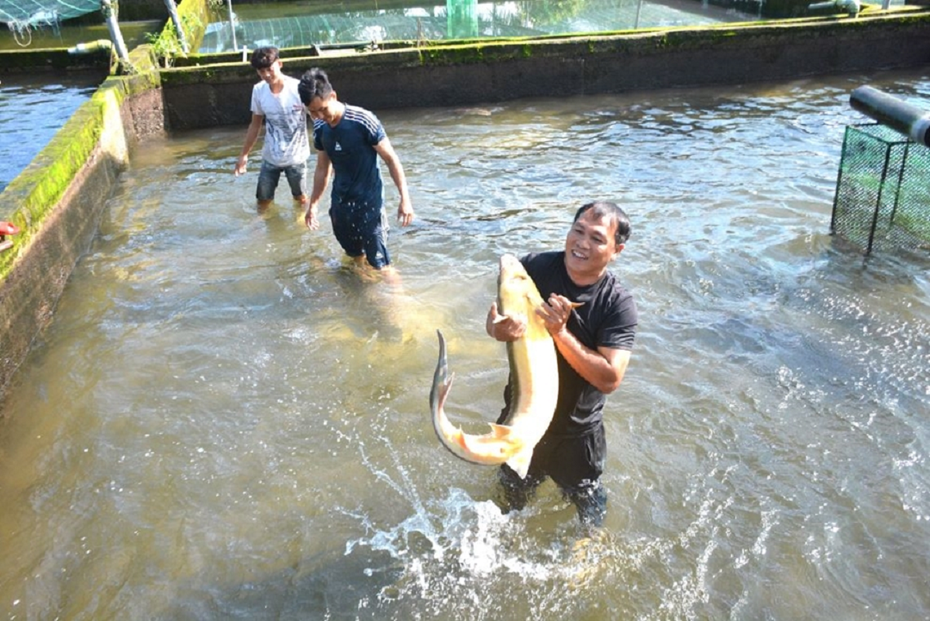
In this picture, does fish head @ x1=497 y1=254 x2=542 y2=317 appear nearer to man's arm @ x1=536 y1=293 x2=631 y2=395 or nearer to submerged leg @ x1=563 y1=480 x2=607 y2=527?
man's arm @ x1=536 y1=293 x2=631 y2=395

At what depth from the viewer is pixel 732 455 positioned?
4.59 meters

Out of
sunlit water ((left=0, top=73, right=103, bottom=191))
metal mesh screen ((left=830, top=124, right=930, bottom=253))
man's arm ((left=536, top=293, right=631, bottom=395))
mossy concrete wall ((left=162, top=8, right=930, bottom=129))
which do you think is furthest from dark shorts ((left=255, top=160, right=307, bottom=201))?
man's arm ((left=536, top=293, right=631, bottom=395))

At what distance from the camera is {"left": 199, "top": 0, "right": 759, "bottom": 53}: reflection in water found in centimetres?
1594

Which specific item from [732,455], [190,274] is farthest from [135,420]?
[732,455]

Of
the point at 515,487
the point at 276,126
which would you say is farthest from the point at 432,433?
the point at 276,126

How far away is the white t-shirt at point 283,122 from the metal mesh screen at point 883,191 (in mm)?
5337

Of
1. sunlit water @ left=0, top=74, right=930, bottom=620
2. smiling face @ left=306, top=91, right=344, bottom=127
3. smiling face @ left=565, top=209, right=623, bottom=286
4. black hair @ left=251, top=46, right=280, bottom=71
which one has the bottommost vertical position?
sunlit water @ left=0, top=74, right=930, bottom=620

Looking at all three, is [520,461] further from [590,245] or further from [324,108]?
[324,108]

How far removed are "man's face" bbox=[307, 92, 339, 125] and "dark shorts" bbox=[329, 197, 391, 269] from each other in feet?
2.53

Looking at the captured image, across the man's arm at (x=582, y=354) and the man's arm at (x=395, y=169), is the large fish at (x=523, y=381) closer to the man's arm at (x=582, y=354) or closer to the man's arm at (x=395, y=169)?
the man's arm at (x=582, y=354)

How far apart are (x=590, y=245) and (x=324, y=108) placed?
127 inches

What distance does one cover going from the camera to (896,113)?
570 cm

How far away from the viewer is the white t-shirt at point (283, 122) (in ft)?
24.3

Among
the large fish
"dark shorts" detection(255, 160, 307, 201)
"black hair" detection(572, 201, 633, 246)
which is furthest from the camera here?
"dark shorts" detection(255, 160, 307, 201)
